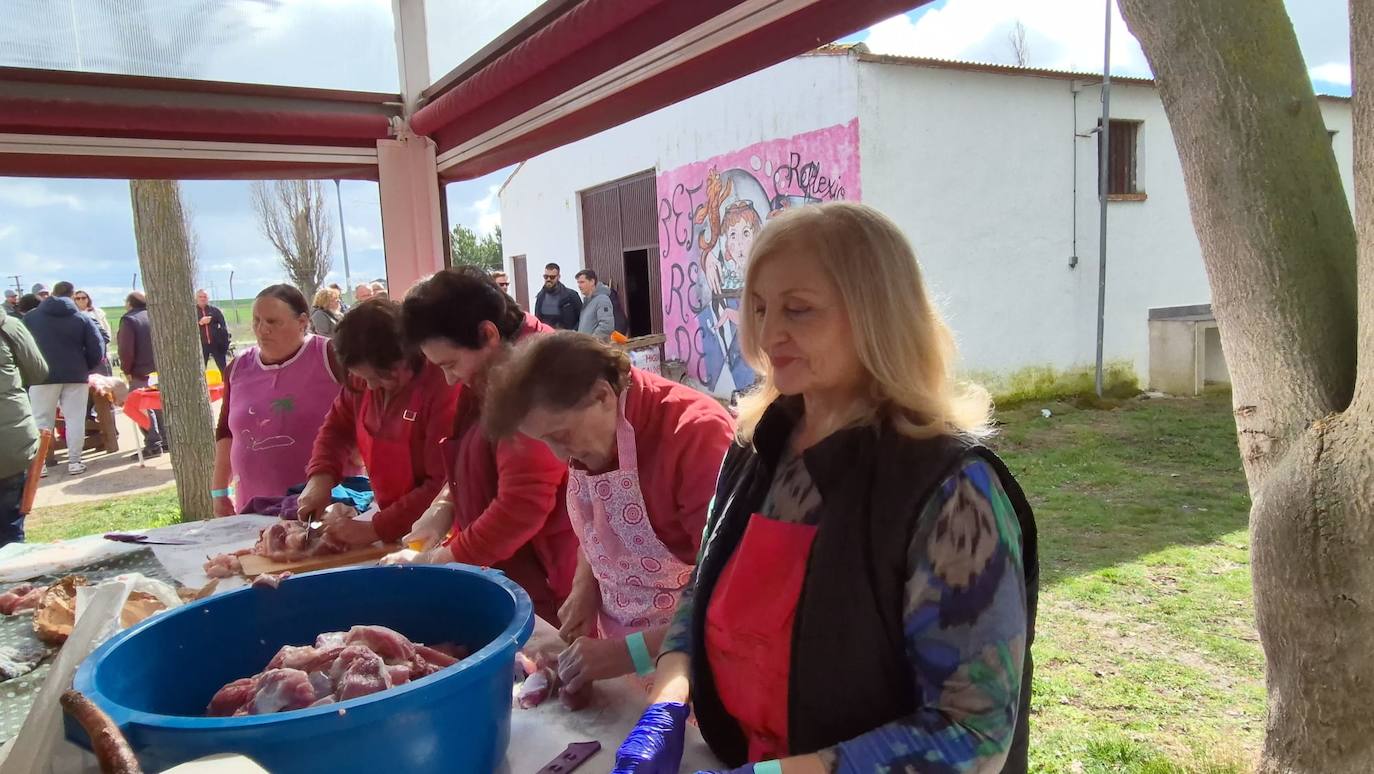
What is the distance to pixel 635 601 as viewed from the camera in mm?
1870

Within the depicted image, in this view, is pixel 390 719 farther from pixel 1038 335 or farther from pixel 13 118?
pixel 1038 335

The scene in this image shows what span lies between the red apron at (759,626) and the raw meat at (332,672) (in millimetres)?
451

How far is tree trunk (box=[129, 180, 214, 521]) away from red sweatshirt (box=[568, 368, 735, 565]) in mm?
5759

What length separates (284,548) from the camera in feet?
7.93

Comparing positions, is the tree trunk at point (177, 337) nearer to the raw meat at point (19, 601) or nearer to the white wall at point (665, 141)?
Result: the white wall at point (665, 141)

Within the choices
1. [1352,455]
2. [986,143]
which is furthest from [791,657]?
→ [986,143]

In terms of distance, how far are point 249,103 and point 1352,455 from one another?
3556mm

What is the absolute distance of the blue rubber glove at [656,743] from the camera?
3.40 feet

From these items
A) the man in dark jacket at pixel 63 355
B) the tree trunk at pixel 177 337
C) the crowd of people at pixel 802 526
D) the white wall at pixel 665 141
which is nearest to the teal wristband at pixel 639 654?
the crowd of people at pixel 802 526

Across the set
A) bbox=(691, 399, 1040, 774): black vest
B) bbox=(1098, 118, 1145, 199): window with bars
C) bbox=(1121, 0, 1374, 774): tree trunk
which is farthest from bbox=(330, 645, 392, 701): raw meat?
bbox=(1098, 118, 1145, 199): window with bars

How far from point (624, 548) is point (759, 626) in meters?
0.76

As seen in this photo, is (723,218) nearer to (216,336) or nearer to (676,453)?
(216,336)

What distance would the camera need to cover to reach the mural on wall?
955 centimetres

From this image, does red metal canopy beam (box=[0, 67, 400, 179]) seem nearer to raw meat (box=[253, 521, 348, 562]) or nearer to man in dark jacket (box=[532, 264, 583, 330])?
raw meat (box=[253, 521, 348, 562])
